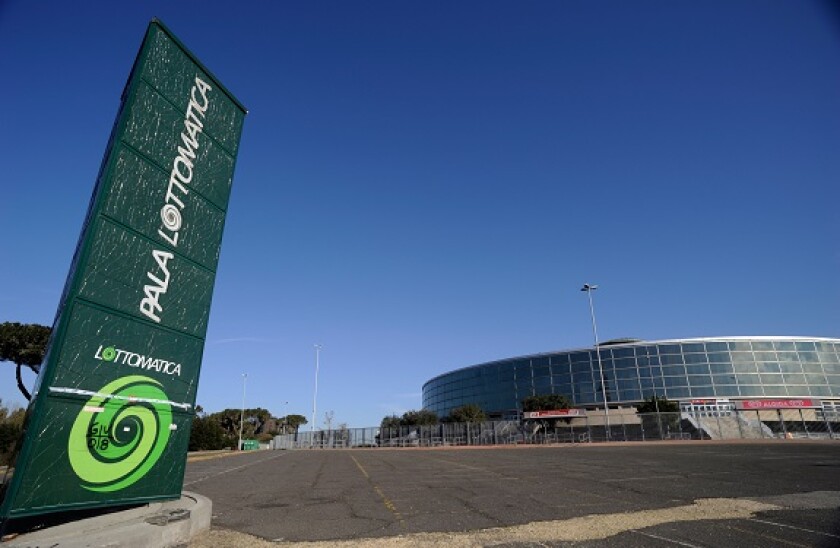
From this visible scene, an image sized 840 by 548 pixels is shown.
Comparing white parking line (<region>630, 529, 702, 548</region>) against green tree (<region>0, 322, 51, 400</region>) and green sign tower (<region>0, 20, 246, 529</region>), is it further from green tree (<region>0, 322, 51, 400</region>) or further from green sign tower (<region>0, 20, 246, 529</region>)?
green tree (<region>0, 322, 51, 400</region>)

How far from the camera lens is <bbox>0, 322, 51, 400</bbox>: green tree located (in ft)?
121

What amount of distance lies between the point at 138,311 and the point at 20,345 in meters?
43.3

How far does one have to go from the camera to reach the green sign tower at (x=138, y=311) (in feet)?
17.1

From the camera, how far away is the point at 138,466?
19.7ft

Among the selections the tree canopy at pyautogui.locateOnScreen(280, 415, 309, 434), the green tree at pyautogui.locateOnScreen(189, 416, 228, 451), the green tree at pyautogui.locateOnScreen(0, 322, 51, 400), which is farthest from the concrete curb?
the tree canopy at pyautogui.locateOnScreen(280, 415, 309, 434)

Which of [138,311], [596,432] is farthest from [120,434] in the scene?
[596,432]

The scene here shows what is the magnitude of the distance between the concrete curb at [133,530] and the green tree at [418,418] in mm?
75455

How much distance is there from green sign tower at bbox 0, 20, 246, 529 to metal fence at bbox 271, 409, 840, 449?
1924 inches

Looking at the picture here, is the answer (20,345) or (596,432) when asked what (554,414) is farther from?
(20,345)

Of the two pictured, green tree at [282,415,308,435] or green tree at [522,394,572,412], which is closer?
green tree at [522,394,572,412]

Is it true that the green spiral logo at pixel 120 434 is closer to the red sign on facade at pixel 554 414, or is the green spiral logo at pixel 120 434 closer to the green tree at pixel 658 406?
the red sign on facade at pixel 554 414

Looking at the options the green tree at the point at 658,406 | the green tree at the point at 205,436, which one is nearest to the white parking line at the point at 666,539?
the green tree at the point at 205,436

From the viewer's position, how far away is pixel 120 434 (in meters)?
5.82

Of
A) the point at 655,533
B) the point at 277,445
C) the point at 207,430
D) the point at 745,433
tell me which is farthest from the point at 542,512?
the point at 277,445
